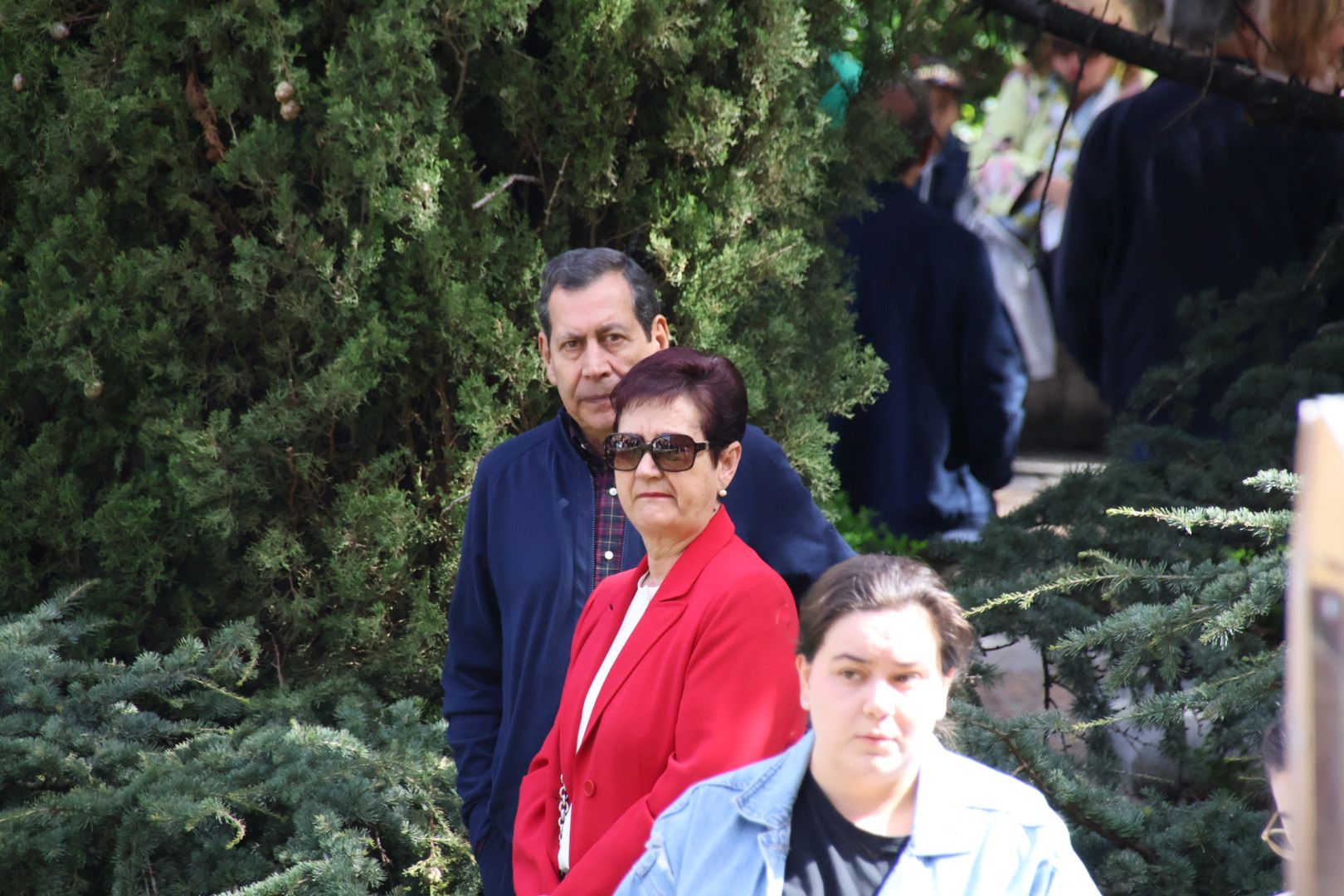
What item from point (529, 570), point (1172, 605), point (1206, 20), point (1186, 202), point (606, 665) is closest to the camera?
point (606, 665)

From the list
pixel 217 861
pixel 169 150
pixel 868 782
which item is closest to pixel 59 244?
pixel 169 150

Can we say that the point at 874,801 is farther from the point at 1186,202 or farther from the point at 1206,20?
the point at 1186,202

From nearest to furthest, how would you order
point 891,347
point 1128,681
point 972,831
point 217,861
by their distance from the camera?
point 972,831, point 1128,681, point 217,861, point 891,347

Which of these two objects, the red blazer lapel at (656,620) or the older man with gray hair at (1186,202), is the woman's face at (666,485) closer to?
the red blazer lapel at (656,620)

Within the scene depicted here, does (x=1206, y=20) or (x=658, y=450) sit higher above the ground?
(x=1206, y=20)

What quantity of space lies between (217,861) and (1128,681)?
6.96 feet

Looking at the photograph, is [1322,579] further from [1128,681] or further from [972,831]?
[1128,681]

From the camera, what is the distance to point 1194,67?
15.1ft

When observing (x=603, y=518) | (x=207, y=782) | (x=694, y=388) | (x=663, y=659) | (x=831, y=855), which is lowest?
(x=207, y=782)

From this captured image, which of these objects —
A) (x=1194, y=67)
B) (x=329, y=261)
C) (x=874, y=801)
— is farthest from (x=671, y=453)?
(x=1194, y=67)

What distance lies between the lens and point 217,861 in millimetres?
3438

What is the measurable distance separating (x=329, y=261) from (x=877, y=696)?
223cm

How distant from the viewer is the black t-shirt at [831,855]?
1.88 m

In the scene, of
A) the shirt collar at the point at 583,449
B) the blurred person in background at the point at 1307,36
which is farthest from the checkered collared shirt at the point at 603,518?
the blurred person in background at the point at 1307,36
